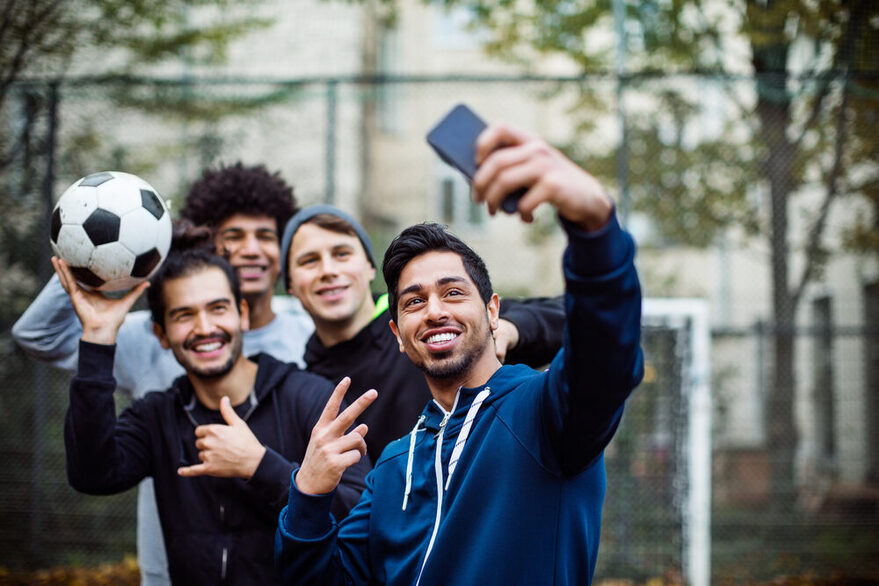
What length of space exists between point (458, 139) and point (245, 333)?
2.23 meters

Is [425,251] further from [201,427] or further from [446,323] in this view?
[201,427]

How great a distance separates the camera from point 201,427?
7.97ft

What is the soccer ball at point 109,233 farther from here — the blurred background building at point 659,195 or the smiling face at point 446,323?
the blurred background building at point 659,195

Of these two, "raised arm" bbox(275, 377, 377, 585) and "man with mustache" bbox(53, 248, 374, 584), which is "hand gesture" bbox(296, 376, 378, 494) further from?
"man with mustache" bbox(53, 248, 374, 584)

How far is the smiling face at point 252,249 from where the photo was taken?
3.39m

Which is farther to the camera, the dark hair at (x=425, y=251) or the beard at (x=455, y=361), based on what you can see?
the dark hair at (x=425, y=251)

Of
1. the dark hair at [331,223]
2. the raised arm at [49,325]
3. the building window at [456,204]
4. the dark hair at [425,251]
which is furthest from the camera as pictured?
the building window at [456,204]

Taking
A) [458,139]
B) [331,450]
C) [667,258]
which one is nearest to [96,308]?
[331,450]

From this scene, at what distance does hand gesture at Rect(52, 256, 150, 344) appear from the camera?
2.64 meters

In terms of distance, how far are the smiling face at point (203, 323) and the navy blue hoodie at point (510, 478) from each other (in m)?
0.82

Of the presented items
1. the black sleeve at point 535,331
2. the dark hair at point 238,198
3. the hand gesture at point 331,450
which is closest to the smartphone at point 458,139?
the hand gesture at point 331,450

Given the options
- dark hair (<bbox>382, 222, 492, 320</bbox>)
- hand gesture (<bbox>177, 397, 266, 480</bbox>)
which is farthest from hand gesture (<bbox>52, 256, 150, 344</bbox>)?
dark hair (<bbox>382, 222, 492, 320</bbox>)

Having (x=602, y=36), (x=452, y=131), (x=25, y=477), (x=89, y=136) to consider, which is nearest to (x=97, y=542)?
(x=25, y=477)

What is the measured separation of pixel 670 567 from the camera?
5.84 metres
